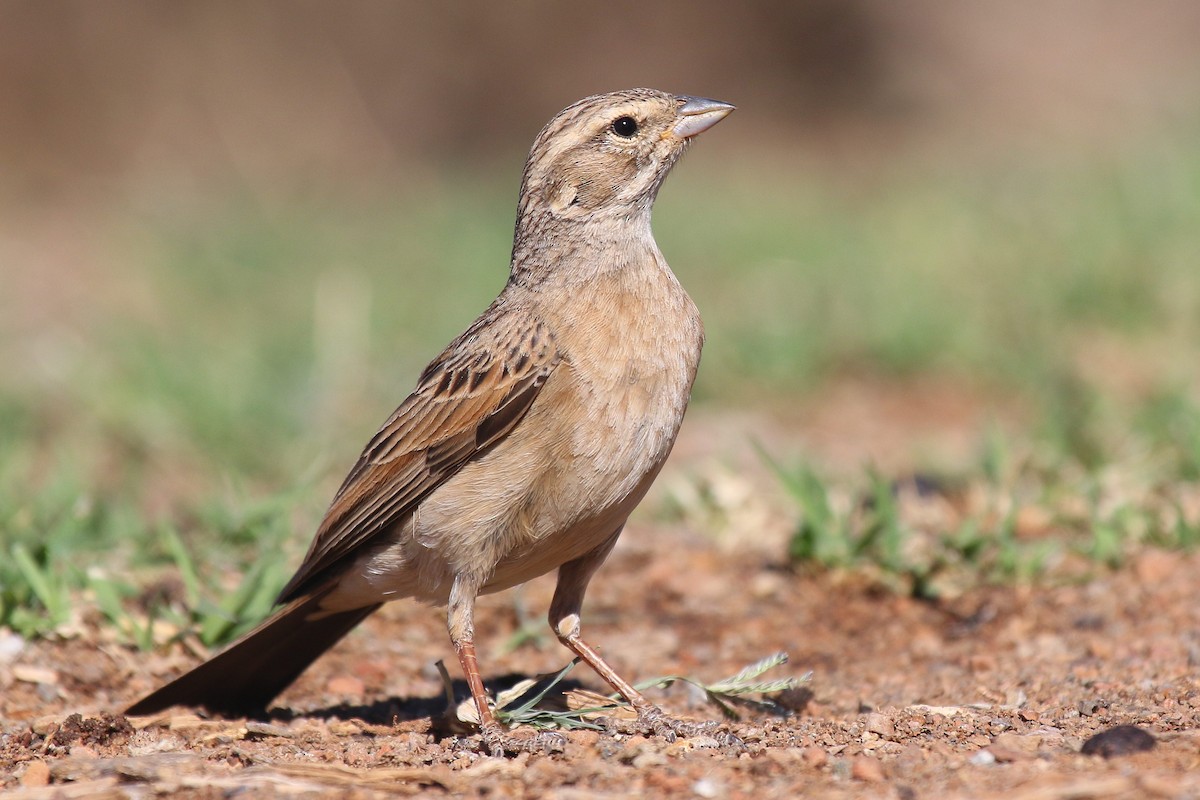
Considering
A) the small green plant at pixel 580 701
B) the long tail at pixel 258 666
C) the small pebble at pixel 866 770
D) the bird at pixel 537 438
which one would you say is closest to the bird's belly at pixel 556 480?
the bird at pixel 537 438

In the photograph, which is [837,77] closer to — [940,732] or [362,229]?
[362,229]

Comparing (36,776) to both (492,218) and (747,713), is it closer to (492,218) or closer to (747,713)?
(747,713)

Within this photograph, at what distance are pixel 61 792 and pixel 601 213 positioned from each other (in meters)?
2.67

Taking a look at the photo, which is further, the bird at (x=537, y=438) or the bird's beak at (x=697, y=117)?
the bird's beak at (x=697, y=117)

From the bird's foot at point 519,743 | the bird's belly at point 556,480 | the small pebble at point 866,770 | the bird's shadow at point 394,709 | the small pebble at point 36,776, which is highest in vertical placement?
the bird's belly at point 556,480

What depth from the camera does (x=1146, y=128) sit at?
16.0 meters

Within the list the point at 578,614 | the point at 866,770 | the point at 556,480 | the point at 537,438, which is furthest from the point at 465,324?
the point at 866,770

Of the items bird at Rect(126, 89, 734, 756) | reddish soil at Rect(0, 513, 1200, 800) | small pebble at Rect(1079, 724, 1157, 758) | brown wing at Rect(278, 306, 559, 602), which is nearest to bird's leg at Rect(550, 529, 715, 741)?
bird at Rect(126, 89, 734, 756)

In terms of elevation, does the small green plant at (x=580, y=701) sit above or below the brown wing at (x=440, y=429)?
below

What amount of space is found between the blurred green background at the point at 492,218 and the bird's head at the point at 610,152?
183 cm

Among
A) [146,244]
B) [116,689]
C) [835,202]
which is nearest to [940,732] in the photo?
[116,689]

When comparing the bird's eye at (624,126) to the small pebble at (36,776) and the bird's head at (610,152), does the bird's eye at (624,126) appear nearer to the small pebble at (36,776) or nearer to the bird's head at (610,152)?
the bird's head at (610,152)

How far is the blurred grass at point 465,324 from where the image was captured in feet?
21.8

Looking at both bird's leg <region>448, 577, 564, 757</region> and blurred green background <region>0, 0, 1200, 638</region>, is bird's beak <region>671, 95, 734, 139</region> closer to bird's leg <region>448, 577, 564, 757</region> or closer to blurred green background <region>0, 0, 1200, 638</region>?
bird's leg <region>448, 577, 564, 757</region>
